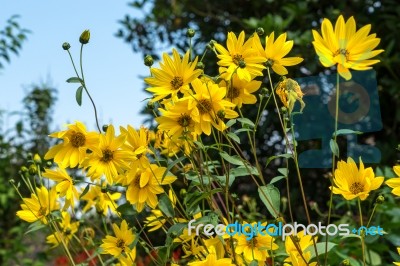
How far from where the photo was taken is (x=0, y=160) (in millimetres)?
4461

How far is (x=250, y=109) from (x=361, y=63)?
2102 millimetres

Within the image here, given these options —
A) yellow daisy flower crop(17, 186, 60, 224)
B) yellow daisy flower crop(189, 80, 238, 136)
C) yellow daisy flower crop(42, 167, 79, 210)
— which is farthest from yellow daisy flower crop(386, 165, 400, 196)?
yellow daisy flower crop(17, 186, 60, 224)

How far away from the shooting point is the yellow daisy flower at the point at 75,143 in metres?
1.23

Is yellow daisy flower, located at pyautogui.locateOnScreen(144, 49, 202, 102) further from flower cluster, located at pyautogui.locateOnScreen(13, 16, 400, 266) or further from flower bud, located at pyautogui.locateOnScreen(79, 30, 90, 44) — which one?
flower bud, located at pyautogui.locateOnScreen(79, 30, 90, 44)

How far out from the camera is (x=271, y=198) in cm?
116

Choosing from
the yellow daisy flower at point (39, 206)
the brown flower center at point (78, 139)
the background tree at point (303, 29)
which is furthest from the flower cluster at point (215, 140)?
the background tree at point (303, 29)

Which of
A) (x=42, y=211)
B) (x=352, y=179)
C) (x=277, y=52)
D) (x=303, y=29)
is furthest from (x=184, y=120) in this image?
(x=303, y=29)

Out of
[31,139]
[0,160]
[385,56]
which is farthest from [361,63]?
[31,139]

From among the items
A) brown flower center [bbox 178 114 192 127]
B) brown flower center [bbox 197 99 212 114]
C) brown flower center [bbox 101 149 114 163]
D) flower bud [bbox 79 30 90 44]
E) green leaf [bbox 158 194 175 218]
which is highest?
flower bud [bbox 79 30 90 44]

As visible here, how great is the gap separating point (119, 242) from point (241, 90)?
413 mm

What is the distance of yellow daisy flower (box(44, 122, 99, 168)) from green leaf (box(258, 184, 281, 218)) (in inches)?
12.9

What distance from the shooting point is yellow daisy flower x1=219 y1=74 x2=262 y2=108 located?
1.25m

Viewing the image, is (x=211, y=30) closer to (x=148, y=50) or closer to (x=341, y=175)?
(x=148, y=50)

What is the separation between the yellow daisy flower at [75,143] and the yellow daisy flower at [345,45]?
1.51ft
